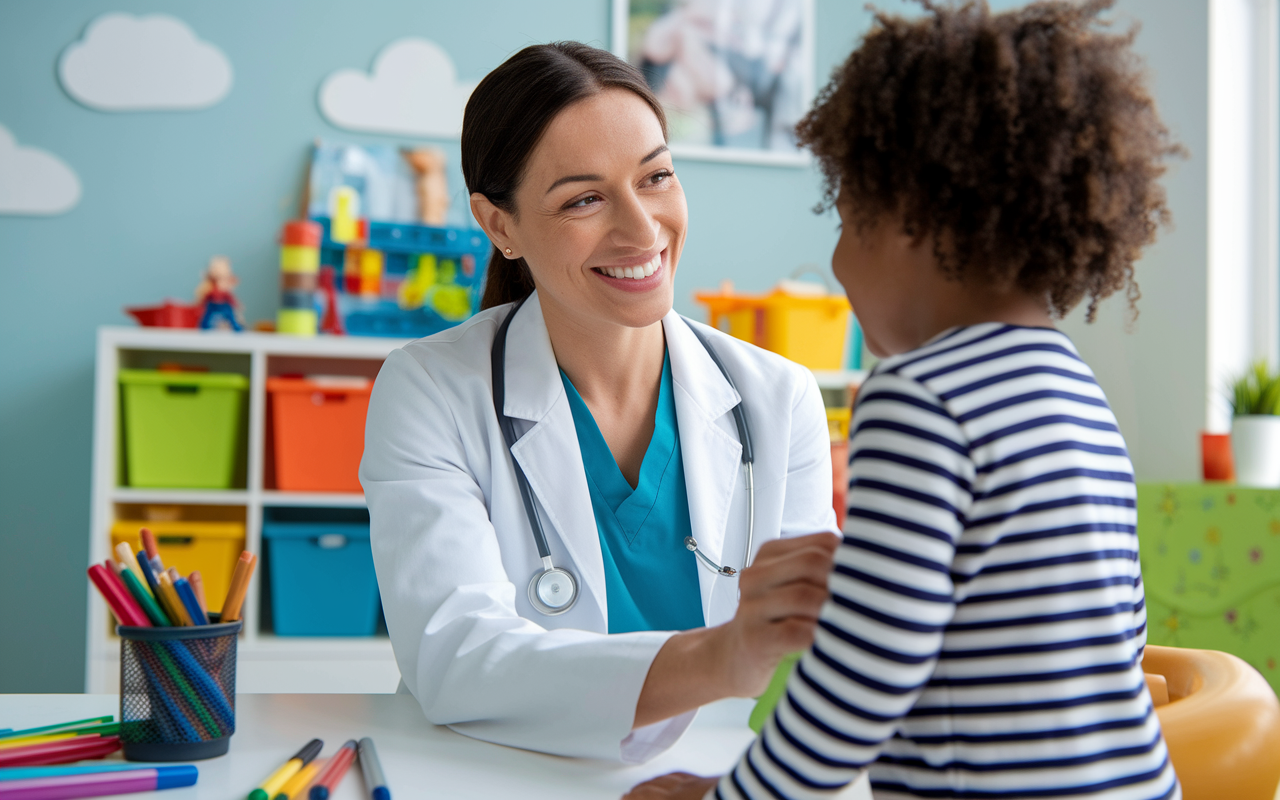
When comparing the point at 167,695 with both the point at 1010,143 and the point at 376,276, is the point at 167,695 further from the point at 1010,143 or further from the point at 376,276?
the point at 376,276

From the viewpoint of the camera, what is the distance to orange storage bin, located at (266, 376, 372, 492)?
2.41 m

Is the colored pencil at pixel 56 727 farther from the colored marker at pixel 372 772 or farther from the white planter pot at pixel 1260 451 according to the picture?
the white planter pot at pixel 1260 451

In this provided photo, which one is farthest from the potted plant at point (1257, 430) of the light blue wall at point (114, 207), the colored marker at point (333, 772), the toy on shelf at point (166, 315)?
the toy on shelf at point (166, 315)

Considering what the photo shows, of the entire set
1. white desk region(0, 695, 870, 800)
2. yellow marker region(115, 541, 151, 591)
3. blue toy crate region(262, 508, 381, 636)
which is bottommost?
blue toy crate region(262, 508, 381, 636)

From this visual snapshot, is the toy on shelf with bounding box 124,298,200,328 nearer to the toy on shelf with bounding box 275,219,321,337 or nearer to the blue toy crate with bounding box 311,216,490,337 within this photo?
the toy on shelf with bounding box 275,219,321,337

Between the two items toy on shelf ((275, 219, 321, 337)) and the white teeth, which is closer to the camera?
the white teeth

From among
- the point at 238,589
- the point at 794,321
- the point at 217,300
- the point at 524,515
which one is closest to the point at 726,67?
the point at 794,321

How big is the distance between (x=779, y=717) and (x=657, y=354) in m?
0.87

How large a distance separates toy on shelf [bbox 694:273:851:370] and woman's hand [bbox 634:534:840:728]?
6.21 ft

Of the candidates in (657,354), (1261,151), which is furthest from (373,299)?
(1261,151)

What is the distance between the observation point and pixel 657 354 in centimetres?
136

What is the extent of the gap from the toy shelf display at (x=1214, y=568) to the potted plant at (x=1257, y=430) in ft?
0.31

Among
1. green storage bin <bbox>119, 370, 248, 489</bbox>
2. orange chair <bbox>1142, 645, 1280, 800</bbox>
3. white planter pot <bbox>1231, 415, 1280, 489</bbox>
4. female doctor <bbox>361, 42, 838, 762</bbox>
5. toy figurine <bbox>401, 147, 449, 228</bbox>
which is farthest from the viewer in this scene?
toy figurine <bbox>401, 147, 449, 228</bbox>

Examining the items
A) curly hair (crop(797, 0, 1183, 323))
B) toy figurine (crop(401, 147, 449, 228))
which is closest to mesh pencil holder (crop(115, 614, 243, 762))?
curly hair (crop(797, 0, 1183, 323))
